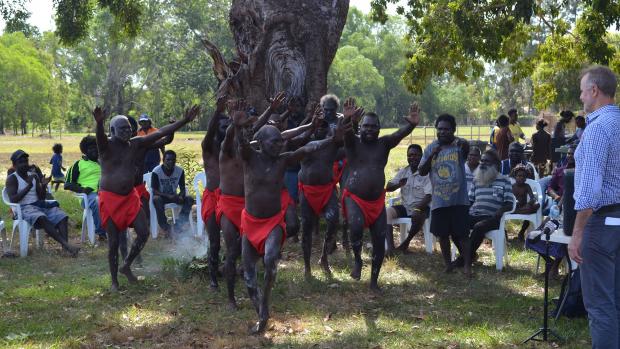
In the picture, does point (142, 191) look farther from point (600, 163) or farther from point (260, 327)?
point (600, 163)

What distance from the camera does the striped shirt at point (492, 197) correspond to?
9.09 meters

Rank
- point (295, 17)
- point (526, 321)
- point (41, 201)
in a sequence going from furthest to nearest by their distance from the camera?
point (295, 17) → point (41, 201) → point (526, 321)

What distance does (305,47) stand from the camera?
1186 cm

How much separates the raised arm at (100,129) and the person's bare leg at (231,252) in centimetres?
159

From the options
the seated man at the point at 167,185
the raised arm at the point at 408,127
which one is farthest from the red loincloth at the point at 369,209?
the seated man at the point at 167,185

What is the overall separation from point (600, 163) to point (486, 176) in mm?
4789

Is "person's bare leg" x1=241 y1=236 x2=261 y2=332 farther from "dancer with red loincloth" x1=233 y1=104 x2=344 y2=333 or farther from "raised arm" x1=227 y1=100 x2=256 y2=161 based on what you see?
"raised arm" x1=227 y1=100 x2=256 y2=161

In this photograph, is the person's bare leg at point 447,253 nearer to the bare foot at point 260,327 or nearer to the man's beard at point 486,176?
the man's beard at point 486,176

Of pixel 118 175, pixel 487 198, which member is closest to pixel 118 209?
pixel 118 175

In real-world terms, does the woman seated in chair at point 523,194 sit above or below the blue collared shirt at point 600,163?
below

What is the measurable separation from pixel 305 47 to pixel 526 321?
21.5 ft

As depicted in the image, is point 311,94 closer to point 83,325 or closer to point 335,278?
point 335,278

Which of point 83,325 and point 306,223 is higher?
point 306,223

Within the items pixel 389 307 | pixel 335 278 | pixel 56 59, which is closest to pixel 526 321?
pixel 389 307
